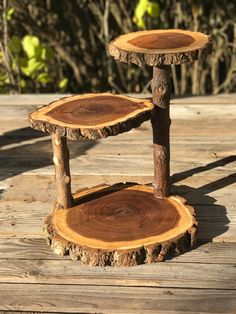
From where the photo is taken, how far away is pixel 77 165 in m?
3.51

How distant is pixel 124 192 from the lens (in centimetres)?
299

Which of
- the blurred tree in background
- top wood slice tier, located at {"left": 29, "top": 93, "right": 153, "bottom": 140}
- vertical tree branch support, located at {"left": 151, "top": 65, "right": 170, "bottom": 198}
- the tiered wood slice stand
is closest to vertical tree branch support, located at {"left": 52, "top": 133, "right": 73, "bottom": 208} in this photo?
the tiered wood slice stand

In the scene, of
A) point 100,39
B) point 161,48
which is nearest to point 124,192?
point 161,48

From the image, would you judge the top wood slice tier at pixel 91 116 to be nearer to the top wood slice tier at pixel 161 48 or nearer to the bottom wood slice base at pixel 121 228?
the top wood slice tier at pixel 161 48

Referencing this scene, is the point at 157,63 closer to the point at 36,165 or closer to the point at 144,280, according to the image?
the point at 144,280

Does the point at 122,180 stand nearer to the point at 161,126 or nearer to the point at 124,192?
the point at 124,192

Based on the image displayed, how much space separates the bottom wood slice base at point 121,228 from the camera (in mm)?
2512

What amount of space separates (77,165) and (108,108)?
0.84m

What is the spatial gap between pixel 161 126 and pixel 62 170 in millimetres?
465

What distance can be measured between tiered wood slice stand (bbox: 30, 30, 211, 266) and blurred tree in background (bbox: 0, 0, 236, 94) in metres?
2.60

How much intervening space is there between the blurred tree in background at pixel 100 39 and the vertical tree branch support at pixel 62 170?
2631 mm

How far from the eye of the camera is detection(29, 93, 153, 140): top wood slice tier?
2.50m

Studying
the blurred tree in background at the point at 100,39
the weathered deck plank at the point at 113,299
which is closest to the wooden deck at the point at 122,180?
the weathered deck plank at the point at 113,299

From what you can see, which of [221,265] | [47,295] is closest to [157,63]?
[221,265]
